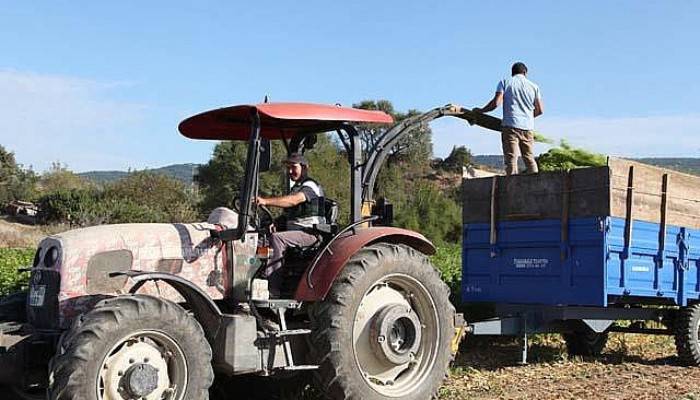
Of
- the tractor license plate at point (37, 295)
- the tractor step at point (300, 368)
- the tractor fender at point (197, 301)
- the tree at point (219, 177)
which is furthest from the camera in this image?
the tree at point (219, 177)

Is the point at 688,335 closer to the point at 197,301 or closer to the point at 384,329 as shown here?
the point at 384,329

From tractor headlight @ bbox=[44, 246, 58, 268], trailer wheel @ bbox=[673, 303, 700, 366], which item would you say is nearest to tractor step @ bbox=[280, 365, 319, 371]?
tractor headlight @ bbox=[44, 246, 58, 268]

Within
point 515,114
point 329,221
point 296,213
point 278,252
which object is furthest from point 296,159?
point 515,114

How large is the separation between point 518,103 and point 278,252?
13.5ft

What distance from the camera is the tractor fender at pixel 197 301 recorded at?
5.32 meters

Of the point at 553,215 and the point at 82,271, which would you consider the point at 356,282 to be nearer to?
the point at 82,271

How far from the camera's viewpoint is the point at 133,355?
16.4ft

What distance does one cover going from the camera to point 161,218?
4031 cm

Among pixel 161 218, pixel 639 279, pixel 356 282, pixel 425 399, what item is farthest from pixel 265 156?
pixel 161 218

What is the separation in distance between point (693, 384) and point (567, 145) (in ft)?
10.7

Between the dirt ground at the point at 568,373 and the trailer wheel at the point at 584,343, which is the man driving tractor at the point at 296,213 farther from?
the trailer wheel at the point at 584,343

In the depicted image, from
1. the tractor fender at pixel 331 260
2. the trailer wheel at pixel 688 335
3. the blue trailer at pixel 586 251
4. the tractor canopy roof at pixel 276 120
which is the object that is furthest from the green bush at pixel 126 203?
the tractor fender at pixel 331 260

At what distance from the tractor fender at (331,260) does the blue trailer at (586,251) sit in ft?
8.00

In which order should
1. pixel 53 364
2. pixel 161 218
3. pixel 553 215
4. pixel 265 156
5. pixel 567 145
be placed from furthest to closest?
1. pixel 161 218
2. pixel 567 145
3. pixel 553 215
4. pixel 265 156
5. pixel 53 364
